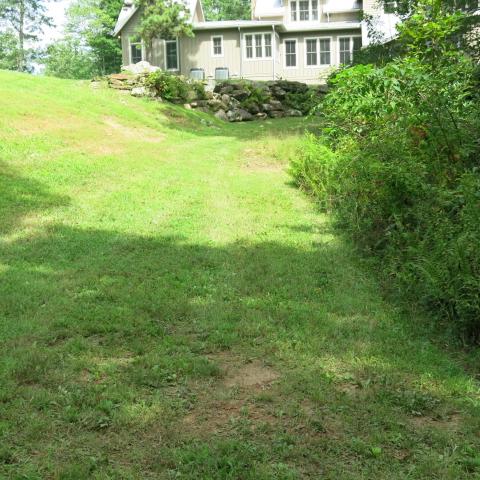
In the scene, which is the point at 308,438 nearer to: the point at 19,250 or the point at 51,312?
the point at 51,312

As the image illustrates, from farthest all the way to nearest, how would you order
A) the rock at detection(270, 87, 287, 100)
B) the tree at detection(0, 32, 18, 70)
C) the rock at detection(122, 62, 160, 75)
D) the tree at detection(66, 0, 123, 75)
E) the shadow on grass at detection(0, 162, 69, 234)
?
the tree at detection(0, 32, 18, 70)
the tree at detection(66, 0, 123, 75)
the rock at detection(270, 87, 287, 100)
the rock at detection(122, 62, 160, 75)
the shadow on grass at detection(0, 162, 69, 234)

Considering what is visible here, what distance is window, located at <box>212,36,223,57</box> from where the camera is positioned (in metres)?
32.8

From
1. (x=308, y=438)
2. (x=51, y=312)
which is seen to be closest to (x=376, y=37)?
(x=51, y=312)

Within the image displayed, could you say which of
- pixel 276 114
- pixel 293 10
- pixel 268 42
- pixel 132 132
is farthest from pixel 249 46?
pixel 132 132

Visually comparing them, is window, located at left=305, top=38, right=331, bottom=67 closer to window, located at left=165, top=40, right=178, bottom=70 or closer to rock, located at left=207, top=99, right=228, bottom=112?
window, located at left=165, top=40, right=178, bottom=70

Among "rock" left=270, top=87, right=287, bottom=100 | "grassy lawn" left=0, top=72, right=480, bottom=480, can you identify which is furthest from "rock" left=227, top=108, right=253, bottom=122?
"grassy lawn" left=0, top=72, right=480, bottom=480

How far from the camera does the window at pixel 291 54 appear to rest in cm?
3372

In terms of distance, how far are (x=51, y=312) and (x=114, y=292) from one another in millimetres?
680

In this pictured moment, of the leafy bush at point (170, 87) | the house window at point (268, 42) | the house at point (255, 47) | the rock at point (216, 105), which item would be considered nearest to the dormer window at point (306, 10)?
the house at point (255, 47)

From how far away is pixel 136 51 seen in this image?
112 feet

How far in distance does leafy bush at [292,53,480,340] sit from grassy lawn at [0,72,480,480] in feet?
1.34

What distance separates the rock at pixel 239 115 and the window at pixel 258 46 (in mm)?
8082

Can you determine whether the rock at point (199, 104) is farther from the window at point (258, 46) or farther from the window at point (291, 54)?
the window at point (291, 54)

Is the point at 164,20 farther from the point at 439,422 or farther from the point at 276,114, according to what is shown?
the point at 439,422
